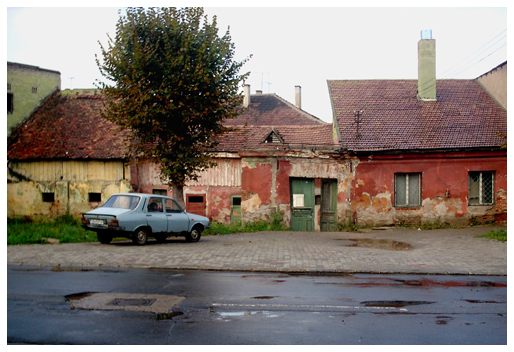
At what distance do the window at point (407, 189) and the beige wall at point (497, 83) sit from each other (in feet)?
21.8

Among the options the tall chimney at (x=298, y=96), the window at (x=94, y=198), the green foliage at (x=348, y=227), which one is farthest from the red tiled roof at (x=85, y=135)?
the tall chimney at (x=298, y=96)

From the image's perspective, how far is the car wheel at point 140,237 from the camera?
16.3m

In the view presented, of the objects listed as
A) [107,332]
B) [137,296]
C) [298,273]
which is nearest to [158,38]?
[298,273]

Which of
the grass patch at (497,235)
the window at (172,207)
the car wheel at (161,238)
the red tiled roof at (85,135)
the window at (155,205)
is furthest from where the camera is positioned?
the red tiled roof at (85,135)

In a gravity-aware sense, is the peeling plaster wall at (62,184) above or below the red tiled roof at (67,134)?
below

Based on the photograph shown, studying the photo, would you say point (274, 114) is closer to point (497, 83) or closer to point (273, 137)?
point (273, 137)

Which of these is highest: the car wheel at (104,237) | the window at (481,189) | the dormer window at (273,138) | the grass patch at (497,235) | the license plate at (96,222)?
the dormer window at (273,138)

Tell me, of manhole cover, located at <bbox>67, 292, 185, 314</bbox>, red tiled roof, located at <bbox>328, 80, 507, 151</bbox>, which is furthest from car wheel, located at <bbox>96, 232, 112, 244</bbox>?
red tiled roof, located at <bbox>328, 80, 507, 151</bbox>

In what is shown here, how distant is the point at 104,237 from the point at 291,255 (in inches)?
234

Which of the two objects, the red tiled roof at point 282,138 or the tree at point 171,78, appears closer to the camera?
the tree at point 171,78

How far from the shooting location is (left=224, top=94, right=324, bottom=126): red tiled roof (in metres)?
39.3

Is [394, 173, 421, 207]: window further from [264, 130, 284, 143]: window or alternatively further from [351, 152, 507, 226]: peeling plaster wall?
[264, 130, 284, 143]: window

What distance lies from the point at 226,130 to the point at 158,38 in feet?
13.8

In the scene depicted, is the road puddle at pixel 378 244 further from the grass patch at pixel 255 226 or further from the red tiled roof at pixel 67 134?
the red tiled roof at pixel 67 134
